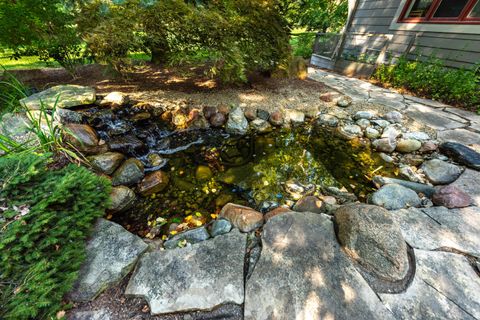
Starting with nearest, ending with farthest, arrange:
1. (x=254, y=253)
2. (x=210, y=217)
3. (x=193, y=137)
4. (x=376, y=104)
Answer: (x=254, y=253) → (x=210, y=217) → (x=193, y=137) → (x=376, y=104)

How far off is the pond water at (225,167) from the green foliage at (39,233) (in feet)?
1.89

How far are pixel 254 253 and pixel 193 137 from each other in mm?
2136

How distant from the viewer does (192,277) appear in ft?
4.26

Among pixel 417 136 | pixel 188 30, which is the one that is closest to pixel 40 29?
pixel 188 30

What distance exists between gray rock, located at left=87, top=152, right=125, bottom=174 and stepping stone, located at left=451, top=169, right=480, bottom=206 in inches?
149

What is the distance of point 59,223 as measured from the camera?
4.00 feet

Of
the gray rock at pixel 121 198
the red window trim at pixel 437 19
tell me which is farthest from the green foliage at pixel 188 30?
the red window trim at pixel 437 19

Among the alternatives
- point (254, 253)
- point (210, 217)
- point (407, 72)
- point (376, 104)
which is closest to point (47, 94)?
point (210, 217)

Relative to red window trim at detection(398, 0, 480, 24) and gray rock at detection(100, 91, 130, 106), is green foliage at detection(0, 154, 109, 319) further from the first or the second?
red window trim at detection(398, 0, 480, 24)

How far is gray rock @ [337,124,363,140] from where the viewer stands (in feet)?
10.7

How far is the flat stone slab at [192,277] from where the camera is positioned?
1.19 m

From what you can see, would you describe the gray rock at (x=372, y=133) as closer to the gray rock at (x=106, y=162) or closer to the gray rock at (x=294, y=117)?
the gray rock at (x=294, y=117)

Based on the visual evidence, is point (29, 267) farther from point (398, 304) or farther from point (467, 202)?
point (467, 202)

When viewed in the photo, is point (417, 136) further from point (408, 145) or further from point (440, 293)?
point (440, 293)
